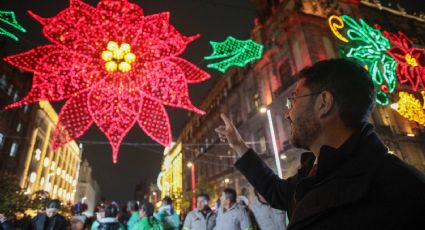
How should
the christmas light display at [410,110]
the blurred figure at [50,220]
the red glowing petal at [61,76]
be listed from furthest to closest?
the christmas light display at [410,110] → the red glowing petal at [61,76] → the blurred figure at [50,220]

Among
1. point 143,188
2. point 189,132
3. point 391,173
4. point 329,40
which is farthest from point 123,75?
point 143,188

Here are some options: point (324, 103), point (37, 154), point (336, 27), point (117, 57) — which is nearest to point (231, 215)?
point (324, 103)

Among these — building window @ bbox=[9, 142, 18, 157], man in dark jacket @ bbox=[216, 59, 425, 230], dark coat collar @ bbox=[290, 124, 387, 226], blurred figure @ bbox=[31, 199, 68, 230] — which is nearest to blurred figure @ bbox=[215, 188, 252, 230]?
blurred figure @ bbox=[31, 199, 68, 230]

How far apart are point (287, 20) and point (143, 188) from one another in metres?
149

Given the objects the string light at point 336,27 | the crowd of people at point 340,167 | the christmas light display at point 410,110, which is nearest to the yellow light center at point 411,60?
the christmas light display at point 410,110

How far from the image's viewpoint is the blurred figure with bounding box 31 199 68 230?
4.92m

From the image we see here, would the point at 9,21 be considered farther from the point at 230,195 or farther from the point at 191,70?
the point at 230,195

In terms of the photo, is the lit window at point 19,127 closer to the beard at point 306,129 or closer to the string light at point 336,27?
the string light at point 336,27

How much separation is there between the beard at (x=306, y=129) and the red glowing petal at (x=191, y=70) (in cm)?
650

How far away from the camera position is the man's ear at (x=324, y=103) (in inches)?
53.4

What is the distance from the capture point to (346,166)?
105 cm

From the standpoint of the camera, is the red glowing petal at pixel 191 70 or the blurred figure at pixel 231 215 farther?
the red glowing petal at pixel 191 70

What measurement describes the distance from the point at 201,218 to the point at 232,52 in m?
5.53

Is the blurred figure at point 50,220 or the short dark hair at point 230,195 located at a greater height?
the short dark hair at point 230,195
